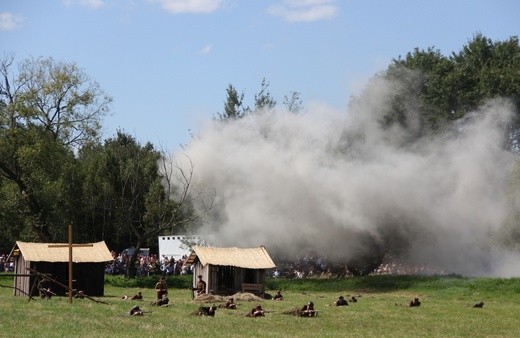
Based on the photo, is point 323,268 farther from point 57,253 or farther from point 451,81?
point 57,253

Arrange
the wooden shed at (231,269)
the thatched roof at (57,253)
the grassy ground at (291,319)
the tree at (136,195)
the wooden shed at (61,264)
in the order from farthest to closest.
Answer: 1. the tree at (136,195)
2. the wooden shed at (231,269)
3. the wooden shed at (61,264)
4. the thatched roof at (57,253)
5. the grassy ground at (291,319)

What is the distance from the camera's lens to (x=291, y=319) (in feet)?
107

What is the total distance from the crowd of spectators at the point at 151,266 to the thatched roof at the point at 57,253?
49.2ft

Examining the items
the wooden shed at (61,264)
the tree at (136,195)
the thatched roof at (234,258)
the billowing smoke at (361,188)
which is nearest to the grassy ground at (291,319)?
the wooden shed at (61,264)

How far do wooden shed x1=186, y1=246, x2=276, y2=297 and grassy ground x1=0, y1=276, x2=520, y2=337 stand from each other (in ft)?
5.04

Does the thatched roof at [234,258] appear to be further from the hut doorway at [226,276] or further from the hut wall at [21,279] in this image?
the hut wall at [21,279]

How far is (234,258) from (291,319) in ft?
54.5

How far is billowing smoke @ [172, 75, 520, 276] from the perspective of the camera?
63.8 m

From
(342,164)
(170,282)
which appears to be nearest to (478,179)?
(342,164)

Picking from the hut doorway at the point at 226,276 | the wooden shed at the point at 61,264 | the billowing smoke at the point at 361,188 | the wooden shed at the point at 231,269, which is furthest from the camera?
the billowing smoke at the point at 361,188

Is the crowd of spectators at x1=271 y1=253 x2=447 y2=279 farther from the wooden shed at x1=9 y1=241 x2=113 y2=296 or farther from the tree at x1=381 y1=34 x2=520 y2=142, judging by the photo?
the wooden shed at x1=9 y1=241 x2=113 y2=296

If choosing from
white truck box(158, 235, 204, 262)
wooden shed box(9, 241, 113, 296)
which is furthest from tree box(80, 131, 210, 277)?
wooden shed box(9, 241, 113, 296)

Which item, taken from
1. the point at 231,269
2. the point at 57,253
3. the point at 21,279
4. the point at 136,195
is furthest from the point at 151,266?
the point at 57,253

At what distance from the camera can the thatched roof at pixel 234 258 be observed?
48344 millimetres
